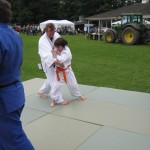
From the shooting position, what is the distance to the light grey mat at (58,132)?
156 inches

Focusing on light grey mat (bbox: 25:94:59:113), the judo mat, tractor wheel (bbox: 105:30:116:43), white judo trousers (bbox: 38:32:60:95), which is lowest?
the judo mat

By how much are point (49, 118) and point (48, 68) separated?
43.7 inches

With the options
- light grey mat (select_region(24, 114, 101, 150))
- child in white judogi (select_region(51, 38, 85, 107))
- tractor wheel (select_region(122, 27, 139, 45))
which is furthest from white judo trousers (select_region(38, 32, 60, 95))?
tractor wheel (select_region(122, 27, 139, 45))

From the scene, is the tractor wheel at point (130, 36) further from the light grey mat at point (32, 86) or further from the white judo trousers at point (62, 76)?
the white judo trousers at point (62, 76)

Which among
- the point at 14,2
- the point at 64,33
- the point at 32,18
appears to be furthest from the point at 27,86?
the point at 14,2

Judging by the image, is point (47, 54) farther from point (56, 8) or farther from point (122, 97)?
point (56, 8)

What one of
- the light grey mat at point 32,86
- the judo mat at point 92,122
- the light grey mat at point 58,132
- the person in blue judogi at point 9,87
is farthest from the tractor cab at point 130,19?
the person in blue judogi at point 9,87

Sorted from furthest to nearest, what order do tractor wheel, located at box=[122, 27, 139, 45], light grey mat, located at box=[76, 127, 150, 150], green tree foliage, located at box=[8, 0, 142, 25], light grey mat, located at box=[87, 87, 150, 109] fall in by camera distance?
green tree foliage, located at box=[8, 0, 142, 25]
tractor wheel, located at box=[122, 27, 139, 45]
light grey mat, located at box=[87, 87, 150, 109]
light grey mat, located at box=[76, 127, 150, 150]

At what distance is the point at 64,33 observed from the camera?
38875mm

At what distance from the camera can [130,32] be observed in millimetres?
19641

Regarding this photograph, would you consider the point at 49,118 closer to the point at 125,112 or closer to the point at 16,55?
the point at 125,112

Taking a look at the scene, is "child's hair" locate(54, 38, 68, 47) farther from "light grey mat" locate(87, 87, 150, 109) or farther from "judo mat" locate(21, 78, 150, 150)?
"light grey mat" locate(87, 87, 150, 109)

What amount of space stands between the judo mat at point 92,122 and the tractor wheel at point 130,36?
43.2 ft

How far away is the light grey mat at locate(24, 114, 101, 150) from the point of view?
3.97 m
